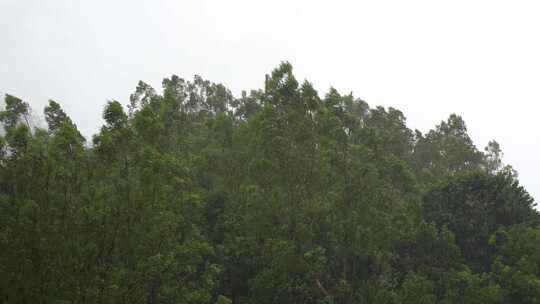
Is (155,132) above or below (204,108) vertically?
below

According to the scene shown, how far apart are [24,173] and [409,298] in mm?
15120

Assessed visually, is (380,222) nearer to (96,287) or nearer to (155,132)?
(155,132)

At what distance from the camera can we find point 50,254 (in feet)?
40.1

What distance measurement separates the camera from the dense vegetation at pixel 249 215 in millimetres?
12685

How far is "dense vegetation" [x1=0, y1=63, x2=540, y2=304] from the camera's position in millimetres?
12685

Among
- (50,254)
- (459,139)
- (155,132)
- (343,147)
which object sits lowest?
(50,254)

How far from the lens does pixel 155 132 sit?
48.5 ft

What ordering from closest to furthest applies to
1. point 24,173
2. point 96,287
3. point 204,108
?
point 96,287 < point 24,173 < point 204,108

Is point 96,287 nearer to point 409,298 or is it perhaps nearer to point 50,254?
point 50,254

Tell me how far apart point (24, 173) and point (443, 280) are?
17945 mm

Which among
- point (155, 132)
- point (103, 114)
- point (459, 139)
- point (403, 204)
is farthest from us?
point (459, 139)

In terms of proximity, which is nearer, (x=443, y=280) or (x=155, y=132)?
(x=155, y=132)

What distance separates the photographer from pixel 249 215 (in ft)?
68.4

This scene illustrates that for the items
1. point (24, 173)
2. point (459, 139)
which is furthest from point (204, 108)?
point (24, 173)
